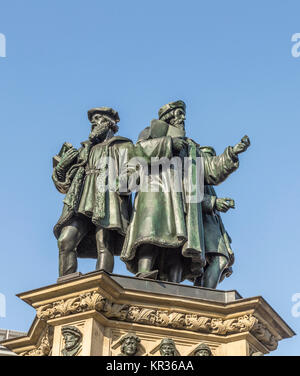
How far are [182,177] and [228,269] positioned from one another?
1741 millimetres

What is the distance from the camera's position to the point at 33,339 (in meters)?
14.7

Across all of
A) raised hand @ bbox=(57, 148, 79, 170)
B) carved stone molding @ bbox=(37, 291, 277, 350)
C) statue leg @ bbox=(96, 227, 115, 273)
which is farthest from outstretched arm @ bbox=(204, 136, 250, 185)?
carved stone molding @ bbox=(37, 291, 277, 350)

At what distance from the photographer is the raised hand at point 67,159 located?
16.3 m

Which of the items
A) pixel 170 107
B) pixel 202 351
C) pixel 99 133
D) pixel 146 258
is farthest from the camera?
pixel 170 107

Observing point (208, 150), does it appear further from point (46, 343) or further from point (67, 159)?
point (46, 343)

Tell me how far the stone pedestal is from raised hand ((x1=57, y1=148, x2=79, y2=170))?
304cm

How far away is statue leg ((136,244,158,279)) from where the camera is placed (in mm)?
14742

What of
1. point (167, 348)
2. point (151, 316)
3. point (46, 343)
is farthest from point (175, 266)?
point (46, 343)

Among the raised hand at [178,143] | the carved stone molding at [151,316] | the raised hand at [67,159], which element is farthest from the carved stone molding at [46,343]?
the raised hand at [178,143]

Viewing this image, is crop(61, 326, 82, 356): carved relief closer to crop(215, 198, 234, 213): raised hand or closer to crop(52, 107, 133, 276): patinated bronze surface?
crop(52, 107, 133, 276): patinated bronze surface

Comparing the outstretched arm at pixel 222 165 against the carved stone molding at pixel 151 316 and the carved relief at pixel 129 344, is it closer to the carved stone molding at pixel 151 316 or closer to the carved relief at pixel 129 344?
the carved stone molding at pixel 151 316

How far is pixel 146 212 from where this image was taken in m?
15.2

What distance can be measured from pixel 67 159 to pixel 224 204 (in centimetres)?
279

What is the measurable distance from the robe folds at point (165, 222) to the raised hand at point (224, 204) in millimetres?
414
